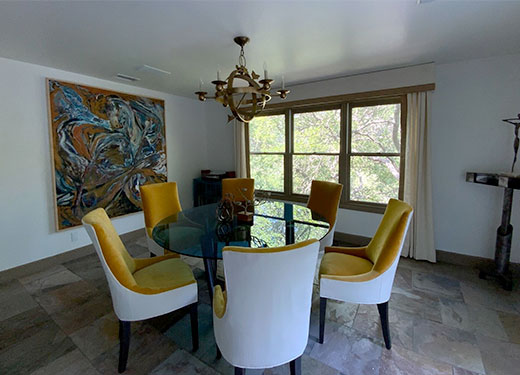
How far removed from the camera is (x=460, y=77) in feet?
9.68

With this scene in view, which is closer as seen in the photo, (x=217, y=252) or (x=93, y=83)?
(x=217, y=252)

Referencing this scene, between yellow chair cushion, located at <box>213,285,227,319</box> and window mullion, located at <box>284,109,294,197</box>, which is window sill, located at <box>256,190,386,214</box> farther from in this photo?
yellow chair cushion, located at <box>213,285,227,319</box>

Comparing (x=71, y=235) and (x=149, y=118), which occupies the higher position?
(x=149, y=118)

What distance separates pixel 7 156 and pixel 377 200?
15.0 feet

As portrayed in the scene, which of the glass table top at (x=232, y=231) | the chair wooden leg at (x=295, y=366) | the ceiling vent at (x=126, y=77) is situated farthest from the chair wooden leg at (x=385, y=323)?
the ceiling vent at (x=126, y=77)

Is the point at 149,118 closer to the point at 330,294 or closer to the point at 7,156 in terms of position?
the point at 7,156

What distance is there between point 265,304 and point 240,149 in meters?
3.70

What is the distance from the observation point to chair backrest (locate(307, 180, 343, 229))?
282 centimetres

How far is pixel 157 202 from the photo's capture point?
289 cm

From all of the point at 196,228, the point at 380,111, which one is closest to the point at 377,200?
the point at 380,111

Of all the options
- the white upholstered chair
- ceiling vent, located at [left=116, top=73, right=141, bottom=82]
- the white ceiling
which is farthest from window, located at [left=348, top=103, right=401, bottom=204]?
ceiling vent, located at [left=116, top=73, right=141, bottom=82]

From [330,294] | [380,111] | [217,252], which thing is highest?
[380,111]

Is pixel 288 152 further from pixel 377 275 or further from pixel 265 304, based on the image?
pixel 265 304

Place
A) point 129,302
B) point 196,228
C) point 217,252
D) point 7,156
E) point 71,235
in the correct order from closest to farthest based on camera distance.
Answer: point 129,302, point 217,252, point 196,228, point 7,156, point 71,235
